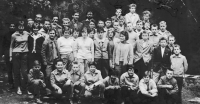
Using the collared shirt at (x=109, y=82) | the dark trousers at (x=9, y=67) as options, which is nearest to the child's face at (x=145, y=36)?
the collared shirt at (x=109, y=82)

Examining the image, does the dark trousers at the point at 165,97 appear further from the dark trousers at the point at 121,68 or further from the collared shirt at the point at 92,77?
the collared shirt at the point at 92,77

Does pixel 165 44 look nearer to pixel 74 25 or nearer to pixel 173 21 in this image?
pixel 74 25

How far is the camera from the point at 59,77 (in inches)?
311

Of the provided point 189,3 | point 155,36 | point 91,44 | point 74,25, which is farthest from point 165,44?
point 189,3

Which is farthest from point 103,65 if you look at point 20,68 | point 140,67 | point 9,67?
point 9,67

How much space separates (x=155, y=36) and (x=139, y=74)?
1056 millimetres

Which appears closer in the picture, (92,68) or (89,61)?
(92,68)

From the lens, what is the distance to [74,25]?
359 inches

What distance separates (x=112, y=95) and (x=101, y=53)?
48.2 inches

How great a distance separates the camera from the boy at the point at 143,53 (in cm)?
838

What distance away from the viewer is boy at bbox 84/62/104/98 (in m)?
7.80

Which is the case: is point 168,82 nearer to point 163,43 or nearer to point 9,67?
point 163,43

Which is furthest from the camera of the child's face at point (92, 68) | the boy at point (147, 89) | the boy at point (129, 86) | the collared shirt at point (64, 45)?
the collared shirt at point (64, 45)

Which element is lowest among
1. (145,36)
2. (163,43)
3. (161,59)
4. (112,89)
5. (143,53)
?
(112,89)
